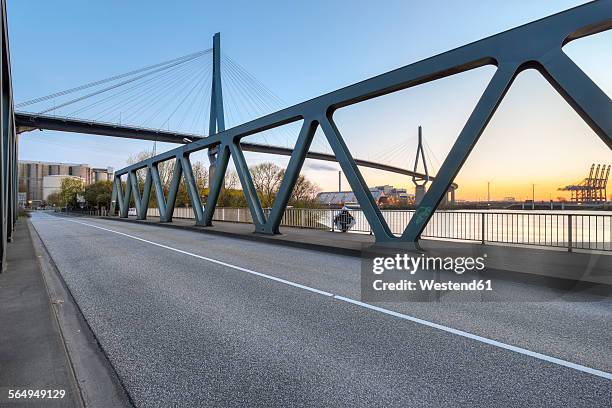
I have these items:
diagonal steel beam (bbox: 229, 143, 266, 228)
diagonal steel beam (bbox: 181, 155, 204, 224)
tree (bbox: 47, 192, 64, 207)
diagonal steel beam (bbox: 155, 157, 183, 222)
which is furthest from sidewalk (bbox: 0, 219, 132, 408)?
tree (bbox: 47, 192, 64, 207)

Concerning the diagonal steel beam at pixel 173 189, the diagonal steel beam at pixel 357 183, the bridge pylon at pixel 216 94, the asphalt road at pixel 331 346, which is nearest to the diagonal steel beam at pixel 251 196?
the diagonal steel beam at pixel 357 183

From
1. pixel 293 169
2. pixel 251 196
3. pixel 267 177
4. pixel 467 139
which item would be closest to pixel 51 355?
pixel 467 139

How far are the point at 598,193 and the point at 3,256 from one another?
30.8 meters

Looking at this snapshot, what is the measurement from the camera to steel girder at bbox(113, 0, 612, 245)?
6602 mm

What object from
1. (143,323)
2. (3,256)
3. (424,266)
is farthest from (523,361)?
(3,256)

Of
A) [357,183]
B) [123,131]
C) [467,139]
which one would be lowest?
[357,183]

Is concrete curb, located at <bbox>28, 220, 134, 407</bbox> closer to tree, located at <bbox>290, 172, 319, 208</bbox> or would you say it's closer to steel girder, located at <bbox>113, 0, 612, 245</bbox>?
steel girder, located at <bbox>113, 0, 612, 245</bbox>

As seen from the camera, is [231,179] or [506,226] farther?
[231,179]

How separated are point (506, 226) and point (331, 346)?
32.0 feet

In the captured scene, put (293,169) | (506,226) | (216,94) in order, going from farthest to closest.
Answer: (216,94) → (293,169) → (506,226)

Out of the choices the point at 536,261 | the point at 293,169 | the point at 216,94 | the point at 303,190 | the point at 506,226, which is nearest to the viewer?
the point at 536,261

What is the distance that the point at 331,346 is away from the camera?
3.59 m

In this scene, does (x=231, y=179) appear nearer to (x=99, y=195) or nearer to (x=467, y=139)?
(x=99, y=195)

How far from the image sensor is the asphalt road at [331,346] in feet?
8.83
